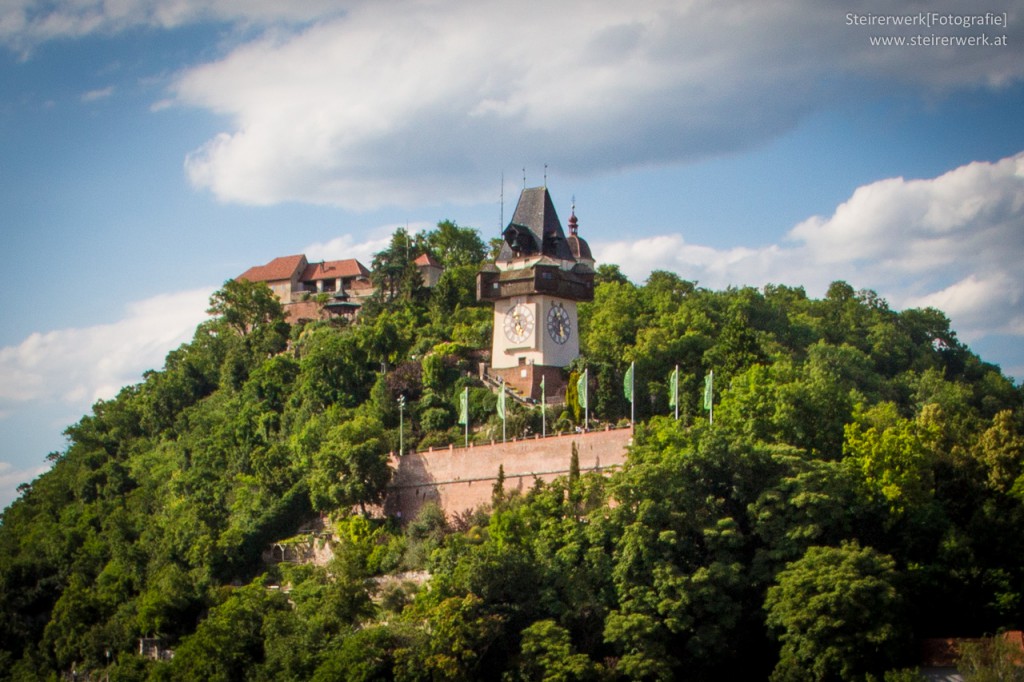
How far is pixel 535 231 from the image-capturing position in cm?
6719

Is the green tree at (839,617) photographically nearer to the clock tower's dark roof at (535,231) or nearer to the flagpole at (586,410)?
the flagpole at (586,410)

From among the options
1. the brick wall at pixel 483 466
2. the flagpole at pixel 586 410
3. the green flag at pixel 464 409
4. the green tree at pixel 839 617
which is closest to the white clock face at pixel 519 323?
the flagpole at pixel 586 410

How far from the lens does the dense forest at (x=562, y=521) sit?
1779 inches

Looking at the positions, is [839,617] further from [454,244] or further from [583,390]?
[454,244]

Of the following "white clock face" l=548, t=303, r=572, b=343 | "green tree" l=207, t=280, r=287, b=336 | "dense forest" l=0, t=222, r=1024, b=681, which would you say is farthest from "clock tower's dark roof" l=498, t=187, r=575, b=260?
"green tree" l=207, t=280, r=287, b=336

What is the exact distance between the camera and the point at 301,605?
5156 centimetres

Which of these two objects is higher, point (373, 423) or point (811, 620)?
point (373, 423)

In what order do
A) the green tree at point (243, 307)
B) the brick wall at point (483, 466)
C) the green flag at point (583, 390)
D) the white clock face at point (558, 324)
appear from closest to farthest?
the brick wall at point (483, 466) < the green flag at point (583, 390) < the white clock face at point (558, 324) < the green tree at point (243, 307)

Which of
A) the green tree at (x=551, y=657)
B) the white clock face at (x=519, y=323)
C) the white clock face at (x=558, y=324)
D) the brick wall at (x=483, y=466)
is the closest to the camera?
the green tree at (x=551, y=657)

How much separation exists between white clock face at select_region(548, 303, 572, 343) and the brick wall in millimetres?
8342

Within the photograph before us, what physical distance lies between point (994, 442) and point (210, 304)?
47336 mm

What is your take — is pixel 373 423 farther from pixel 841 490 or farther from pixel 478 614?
pixel 841 490

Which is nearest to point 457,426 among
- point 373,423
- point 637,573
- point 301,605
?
point 373,423

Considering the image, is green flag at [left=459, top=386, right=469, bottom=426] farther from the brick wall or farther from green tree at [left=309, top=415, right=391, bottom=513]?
green tree at [left=309, top=415, right=391, bottom=513]
